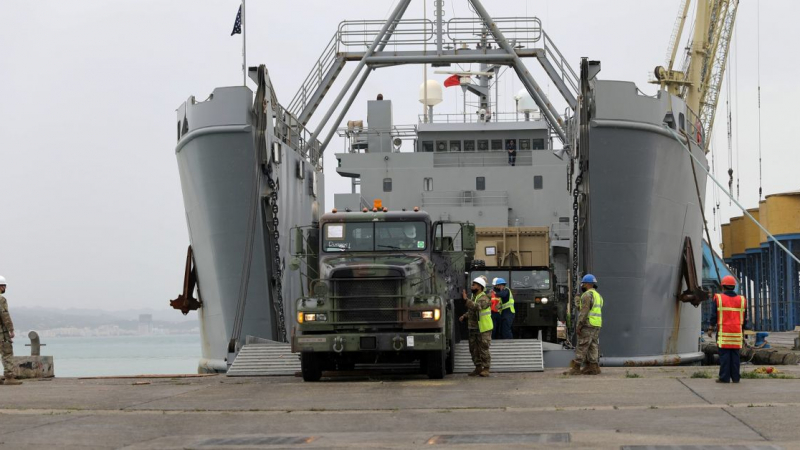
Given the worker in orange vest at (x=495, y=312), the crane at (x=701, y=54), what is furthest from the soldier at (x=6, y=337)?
the crane at (x=701, y=54)

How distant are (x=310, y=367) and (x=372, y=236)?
2212mm

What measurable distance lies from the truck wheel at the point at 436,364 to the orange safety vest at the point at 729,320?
3849 mm

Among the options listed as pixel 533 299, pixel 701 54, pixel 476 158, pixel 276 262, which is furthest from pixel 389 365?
pixel 701 54

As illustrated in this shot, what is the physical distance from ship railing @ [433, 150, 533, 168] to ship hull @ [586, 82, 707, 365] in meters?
10.9

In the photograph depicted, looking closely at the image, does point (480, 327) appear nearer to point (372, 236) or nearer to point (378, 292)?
point (378, 292)

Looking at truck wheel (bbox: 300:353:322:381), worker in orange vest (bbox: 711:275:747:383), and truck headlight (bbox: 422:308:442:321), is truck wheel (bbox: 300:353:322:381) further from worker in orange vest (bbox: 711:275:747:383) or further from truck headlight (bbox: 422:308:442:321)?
worker in orange vest (bbox: 711:275:747:383)

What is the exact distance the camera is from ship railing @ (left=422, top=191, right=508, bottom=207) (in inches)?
1249

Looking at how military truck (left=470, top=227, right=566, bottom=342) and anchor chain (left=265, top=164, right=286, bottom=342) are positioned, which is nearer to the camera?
anchor chain (left=265, top=164, right=286, bottom=342)

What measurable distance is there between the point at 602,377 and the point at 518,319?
8.37 meters

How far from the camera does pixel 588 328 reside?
55.4ft

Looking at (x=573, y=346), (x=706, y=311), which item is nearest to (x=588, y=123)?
(x=573, y=346)

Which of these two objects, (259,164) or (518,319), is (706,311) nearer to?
(518,319)

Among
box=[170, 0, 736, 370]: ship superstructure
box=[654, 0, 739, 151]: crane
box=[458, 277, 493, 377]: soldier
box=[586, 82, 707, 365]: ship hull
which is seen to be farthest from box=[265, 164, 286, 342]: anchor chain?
box=[654, 0, 739, 151]: crane

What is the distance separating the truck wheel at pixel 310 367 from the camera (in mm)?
16375
